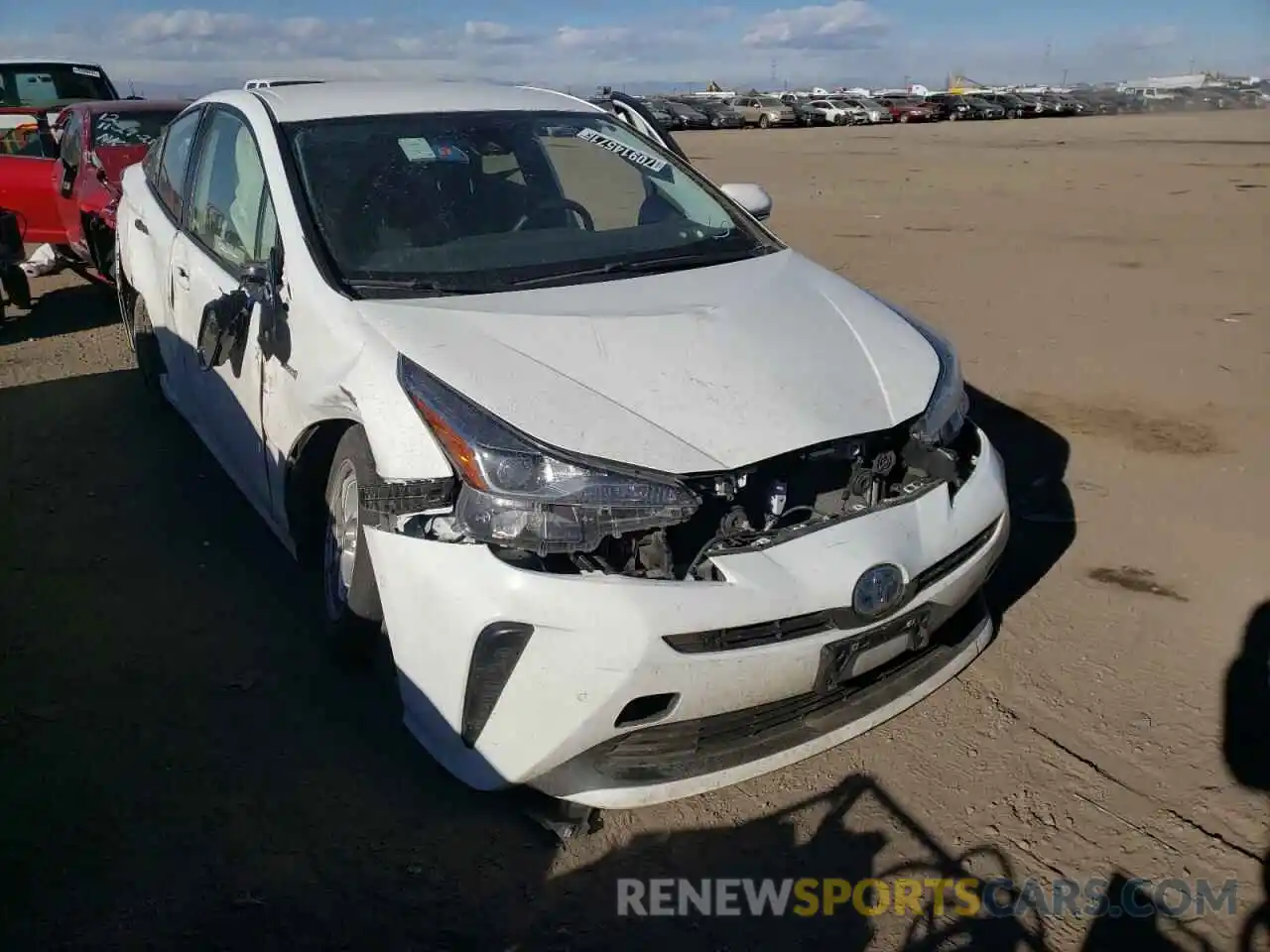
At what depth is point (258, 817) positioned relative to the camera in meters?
2.87

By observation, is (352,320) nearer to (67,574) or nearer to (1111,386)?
(67,574)

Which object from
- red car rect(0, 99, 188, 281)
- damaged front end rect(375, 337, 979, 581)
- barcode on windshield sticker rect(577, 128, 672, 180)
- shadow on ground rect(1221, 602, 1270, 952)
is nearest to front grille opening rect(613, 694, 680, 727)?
damaged front end rect(375, 337, 979, 581)

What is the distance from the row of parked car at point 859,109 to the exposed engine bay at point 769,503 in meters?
43.9

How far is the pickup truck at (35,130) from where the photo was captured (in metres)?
8.95

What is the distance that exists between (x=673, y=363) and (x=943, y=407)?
827 millimetres

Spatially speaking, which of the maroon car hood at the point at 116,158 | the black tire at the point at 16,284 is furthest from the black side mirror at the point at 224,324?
the black tire at the point at 16,284

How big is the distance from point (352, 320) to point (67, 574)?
1.89 m

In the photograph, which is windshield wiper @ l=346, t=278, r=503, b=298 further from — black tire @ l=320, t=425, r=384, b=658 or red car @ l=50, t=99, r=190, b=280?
red car @ l=50, t=99, r=190, b=280

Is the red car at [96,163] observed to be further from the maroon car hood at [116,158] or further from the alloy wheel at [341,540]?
the alloy wheel at [341,540]

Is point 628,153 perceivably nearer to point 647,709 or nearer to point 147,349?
point 647,709

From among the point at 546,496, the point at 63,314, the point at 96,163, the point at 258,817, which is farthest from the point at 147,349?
the point at 546,496

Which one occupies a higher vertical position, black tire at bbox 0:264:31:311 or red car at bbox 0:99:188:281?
red car at bbox 0:99:188:281

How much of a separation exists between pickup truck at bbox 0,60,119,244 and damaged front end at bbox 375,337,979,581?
765 cm

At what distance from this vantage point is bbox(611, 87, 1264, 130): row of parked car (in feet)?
160
